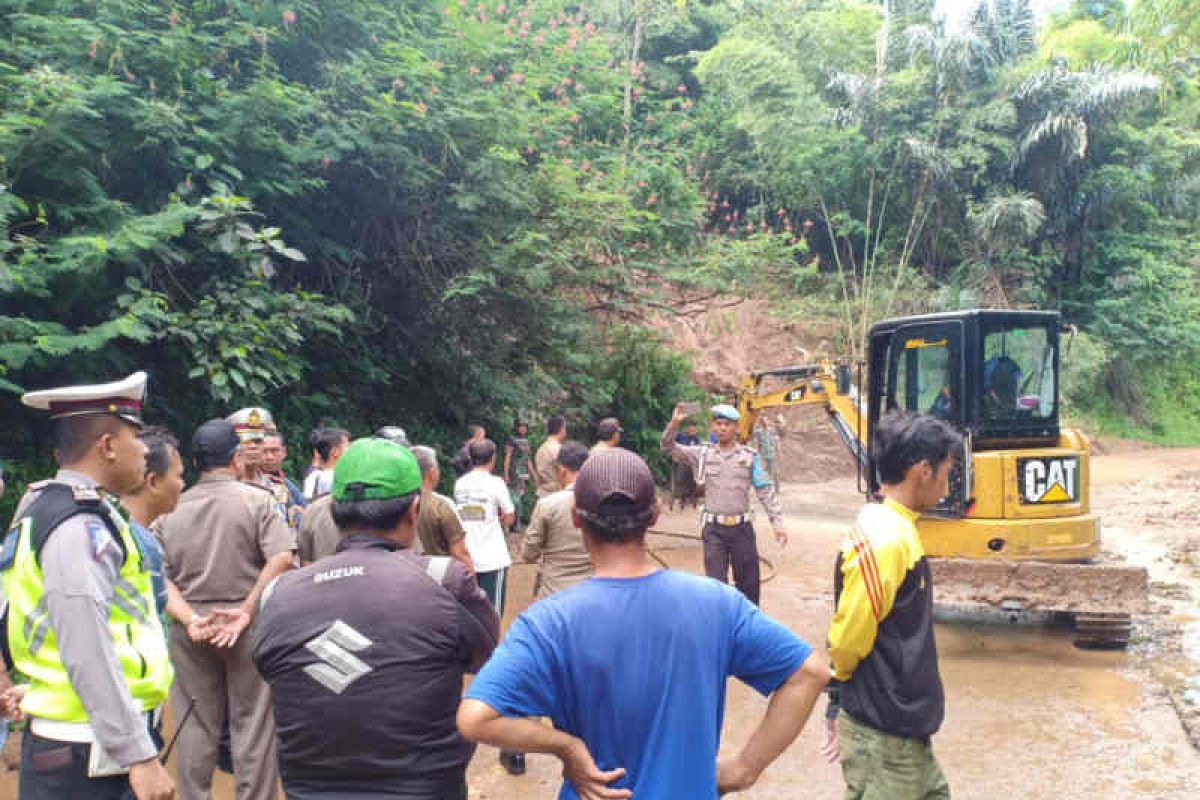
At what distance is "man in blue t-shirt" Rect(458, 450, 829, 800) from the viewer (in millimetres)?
1856

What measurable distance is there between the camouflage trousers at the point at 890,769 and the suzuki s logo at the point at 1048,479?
467cm

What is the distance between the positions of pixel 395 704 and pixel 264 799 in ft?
6.80

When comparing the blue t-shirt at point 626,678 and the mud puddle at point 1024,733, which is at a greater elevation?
the blue t-shirt at point 626,678

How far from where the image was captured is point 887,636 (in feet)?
9.63

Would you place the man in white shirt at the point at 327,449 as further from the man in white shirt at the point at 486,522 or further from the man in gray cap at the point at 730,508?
the man in gray cap at the point at 730,508

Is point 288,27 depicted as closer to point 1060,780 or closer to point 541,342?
point 541,342

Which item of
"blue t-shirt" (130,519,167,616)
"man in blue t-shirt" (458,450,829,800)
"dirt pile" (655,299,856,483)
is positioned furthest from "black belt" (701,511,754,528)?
"dirt pile" (655,299,856,483)

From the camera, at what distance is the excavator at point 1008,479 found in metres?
6.85

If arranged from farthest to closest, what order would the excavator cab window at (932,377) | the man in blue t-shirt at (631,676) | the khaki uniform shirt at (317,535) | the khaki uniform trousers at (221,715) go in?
1. the excavator cab window at (932,377)
2. the khaki uniform shirt at (317,535)
3. the khaki uniform trousers at (221,715)
4. the man in blue t-shirt at (631,676)

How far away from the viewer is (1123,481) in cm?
1977

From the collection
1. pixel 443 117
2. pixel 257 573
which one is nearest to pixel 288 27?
pixel 443 117

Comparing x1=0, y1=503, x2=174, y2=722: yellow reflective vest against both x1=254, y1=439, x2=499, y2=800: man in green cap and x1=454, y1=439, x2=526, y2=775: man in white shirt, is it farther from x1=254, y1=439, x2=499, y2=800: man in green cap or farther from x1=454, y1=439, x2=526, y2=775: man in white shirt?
x1=454, y1=439, x2=526, y2=775: man in white shirt

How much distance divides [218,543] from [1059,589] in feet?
19.5

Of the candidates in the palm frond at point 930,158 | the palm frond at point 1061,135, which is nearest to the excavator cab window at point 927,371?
the palm frond at point 930,158
